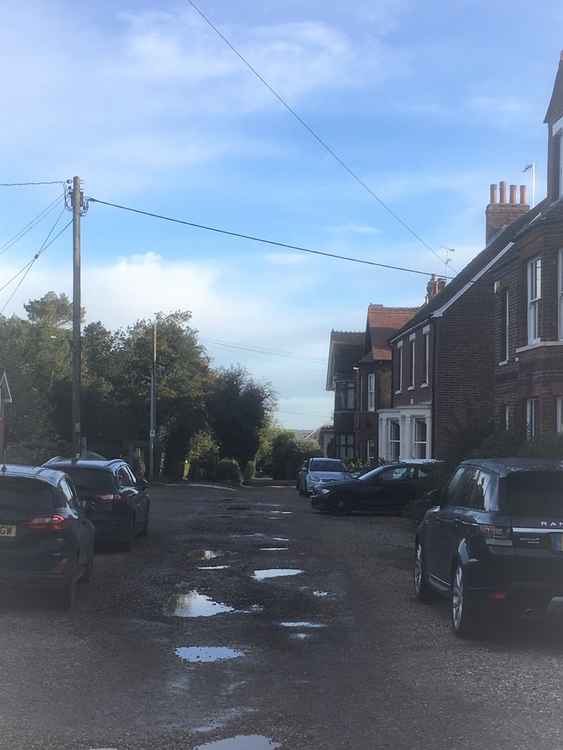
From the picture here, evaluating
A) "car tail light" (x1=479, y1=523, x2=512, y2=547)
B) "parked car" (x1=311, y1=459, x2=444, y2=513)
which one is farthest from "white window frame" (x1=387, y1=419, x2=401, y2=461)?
"car tail light" (x1=479, y1=523, x2=512, y2=547)

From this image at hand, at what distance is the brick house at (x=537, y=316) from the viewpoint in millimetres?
20864

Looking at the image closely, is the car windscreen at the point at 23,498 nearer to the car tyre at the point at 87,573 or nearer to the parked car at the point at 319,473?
the car tyre at the point at 87,573

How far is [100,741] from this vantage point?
6.06m

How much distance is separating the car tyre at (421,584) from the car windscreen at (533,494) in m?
2.31

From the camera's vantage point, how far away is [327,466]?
1495 inches

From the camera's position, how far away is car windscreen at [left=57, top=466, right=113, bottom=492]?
15844 mm

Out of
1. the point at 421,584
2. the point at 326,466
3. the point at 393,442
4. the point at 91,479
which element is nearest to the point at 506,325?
the point at 91,479

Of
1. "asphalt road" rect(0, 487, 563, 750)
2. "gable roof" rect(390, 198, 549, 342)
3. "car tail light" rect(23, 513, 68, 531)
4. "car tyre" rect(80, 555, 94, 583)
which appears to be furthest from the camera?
"gable roof" rect(390, 198, 549, 342)

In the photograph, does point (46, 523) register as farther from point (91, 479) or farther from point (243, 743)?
point (91, 479)

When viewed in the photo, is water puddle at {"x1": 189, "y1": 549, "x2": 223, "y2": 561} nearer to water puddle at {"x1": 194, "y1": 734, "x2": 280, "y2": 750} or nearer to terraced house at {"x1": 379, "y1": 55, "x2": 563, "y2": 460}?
terraced house at {"x1": 379, "y1": 55, "x2": 563, "y2": 460}

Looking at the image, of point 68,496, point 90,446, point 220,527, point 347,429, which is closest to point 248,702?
point 68,496

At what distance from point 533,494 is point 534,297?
534 inches

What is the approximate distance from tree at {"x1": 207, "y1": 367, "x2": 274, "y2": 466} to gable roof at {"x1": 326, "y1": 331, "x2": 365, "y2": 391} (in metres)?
4.78

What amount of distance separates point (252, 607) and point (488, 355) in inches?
1005
